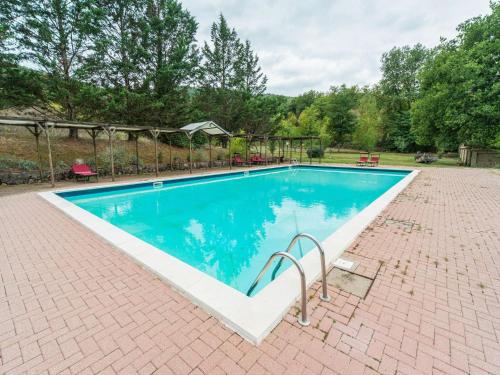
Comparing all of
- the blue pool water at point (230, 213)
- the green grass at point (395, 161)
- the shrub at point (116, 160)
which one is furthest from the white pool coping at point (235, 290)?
the green grass at point (395, 161)

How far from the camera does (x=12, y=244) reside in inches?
148

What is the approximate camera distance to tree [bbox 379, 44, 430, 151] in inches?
1355

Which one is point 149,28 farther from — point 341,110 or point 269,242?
point 341,110

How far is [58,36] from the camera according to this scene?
40.0 ft

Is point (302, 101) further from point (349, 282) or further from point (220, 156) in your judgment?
point (349, 282)

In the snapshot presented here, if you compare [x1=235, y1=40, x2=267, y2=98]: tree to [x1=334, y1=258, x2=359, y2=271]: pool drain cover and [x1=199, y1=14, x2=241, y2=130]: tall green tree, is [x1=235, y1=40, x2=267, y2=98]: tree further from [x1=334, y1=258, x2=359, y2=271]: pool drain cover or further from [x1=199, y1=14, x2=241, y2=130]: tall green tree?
[x1=334, y1=258, x2=359, y2=271]: pool drain cover

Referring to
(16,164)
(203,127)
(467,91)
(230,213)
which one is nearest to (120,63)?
(203,127)

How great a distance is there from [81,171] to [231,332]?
11311mm

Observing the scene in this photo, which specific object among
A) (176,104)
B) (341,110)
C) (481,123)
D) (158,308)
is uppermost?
(341,110)

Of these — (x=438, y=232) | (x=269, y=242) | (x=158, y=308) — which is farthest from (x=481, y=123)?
(x=158, y=308)

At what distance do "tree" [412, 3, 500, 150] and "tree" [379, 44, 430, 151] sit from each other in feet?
52.2

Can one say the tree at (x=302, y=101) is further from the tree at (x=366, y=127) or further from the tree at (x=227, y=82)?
the tree at (x=227, y=82)

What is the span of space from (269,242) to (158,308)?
3.31 metres

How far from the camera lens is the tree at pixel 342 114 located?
109 feet
